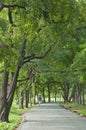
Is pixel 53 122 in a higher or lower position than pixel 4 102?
lower

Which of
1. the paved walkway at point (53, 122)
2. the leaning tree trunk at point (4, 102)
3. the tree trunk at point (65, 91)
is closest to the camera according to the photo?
the paved walkway at point (53, 122)

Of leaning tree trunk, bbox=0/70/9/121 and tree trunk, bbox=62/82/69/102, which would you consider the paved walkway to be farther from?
tree trunk, bbox=62/82/69/102

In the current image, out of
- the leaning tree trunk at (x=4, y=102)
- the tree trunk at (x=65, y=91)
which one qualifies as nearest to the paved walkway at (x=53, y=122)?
the leaning tree trunk at (x=4, y=102)

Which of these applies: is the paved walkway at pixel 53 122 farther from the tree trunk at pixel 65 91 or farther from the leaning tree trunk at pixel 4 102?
the tree trunk at pixel 65 91

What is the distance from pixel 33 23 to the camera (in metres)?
12.4

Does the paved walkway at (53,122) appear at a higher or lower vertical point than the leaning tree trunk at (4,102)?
lower

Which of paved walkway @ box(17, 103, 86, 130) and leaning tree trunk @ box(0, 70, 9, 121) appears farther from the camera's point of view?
leaning tree trunk @ box(0, 70, 9, 121)

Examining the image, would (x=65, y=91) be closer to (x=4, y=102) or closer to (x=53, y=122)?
(x=4, y=102)

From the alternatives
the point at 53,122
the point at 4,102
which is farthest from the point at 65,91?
the point at 53,122

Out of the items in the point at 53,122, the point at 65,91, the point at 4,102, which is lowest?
the point at 53,122

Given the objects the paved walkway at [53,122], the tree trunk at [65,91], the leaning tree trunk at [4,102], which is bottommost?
the paved walkway at [53,122]

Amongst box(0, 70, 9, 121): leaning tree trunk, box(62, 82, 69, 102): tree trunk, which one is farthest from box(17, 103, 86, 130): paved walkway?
box(62, 82, 69, 102): tree trunk

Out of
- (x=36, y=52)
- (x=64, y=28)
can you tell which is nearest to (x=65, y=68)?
(x=36, y=52)

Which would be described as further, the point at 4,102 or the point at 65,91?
the point at 65,91
